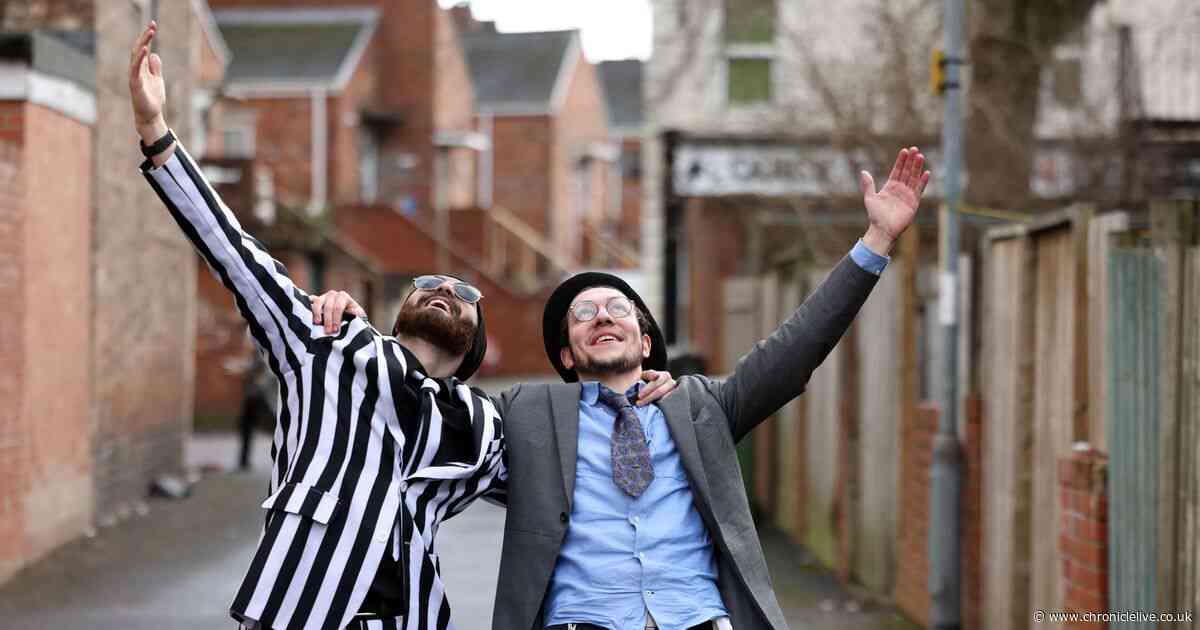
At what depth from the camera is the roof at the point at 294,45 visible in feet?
144

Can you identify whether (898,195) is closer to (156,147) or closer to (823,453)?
(156,147)

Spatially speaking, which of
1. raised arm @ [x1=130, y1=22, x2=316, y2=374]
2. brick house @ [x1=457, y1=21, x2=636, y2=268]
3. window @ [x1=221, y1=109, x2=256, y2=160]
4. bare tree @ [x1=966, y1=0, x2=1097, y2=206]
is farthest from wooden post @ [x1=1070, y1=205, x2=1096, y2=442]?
brick house @ [x1=457, y1=21, x2=636, y2=268]

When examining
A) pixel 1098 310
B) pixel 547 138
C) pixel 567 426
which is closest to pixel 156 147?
pixel 567 426

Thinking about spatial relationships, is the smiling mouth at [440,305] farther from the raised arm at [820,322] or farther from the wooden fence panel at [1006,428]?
the wooden fence panel at [1006,428]

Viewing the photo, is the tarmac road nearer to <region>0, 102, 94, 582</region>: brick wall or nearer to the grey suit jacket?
<region>0, 102, 94, 582</region>: brick wall

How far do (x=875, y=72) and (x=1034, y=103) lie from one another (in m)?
2.37

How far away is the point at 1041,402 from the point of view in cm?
833

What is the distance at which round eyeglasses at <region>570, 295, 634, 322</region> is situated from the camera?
4.83m

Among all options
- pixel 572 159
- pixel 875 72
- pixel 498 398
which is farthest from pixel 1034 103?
pixel 572 159

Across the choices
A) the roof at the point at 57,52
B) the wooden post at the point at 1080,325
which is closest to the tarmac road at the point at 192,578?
the wooden post at the point at 1080,325

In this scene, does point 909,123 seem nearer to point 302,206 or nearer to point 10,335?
point 10,335

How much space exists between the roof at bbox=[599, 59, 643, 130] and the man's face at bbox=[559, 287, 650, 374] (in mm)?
64375

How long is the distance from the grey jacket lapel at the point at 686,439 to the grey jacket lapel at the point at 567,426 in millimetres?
236

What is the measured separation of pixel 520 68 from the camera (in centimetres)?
5594
